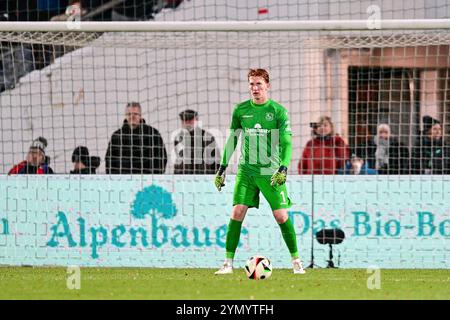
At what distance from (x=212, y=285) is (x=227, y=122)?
19.2 ft

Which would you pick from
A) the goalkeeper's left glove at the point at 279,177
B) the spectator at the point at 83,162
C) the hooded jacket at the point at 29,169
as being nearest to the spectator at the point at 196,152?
the spectator at the point at 83,162

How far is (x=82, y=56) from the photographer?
1642cm

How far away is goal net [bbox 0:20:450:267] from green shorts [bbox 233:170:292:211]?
6.96 feet

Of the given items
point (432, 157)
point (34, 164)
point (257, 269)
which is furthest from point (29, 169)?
point (432, 157)

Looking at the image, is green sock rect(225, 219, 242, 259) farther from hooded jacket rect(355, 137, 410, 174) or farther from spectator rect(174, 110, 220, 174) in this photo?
hooded jacket rect(355, 137, 410, 174)

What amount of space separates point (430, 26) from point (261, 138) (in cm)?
265

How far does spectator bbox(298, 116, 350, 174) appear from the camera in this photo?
15125 mm

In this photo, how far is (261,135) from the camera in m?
12.3

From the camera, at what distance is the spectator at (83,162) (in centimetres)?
1520

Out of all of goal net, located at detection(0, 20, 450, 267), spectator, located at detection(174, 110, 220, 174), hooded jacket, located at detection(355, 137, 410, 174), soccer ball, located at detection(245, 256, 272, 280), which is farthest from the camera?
hooded jacket, located at detection(355, 137, 410, 174)

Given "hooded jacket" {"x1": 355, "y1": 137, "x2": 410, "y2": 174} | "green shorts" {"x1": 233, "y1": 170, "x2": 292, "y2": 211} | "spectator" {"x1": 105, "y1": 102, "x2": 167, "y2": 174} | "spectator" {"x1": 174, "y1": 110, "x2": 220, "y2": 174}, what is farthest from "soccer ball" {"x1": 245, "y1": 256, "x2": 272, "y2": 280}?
"hooded jacket" {"x1": 355, "y1": 137, "x2": 410, "y2": 174}

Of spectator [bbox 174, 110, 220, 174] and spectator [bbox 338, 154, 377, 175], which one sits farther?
spectator [bbox 338, 154, 377, 175]

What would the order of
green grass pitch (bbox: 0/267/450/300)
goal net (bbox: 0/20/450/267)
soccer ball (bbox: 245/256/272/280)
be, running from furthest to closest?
goal net (bbox: 0/20/450/267)
soccer ball (bbox: 245/256/272/280)
green grass pitch (bbox: 0/267/450/300)

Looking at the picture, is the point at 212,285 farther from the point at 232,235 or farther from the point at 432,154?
the point at 432,154
